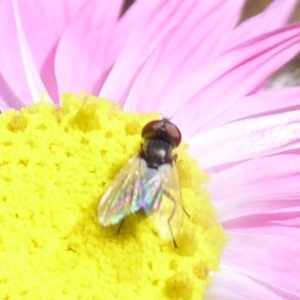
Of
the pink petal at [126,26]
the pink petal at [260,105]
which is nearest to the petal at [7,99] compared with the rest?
the pink petal at [126,26]

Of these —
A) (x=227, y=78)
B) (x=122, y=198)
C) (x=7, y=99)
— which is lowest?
(x=122, y=198)

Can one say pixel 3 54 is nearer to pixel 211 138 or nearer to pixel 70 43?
pixel 70 43

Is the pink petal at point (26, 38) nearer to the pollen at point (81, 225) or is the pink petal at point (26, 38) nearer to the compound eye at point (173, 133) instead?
the pollen at point (81, 225)

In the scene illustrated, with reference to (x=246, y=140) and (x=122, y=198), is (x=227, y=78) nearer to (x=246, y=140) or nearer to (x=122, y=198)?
(x=246, y=140)

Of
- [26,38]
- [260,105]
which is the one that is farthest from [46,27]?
[260,105]

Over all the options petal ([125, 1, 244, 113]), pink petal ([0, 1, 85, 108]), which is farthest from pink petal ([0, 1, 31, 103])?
petal ([125, 1, 244, 113])
